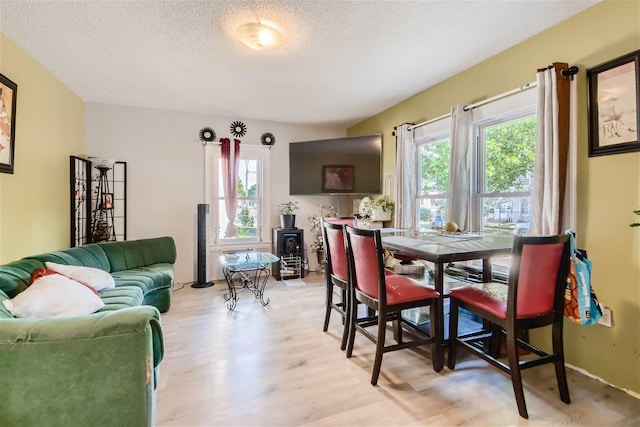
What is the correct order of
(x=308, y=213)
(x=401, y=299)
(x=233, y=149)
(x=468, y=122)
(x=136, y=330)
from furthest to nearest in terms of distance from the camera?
(x=308, y=213)
(x=233, y=149)
(x=468, y=122)
(x=401, y=299)
(x=136, y=330)

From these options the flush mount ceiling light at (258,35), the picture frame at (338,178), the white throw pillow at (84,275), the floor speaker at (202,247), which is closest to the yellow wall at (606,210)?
the flush mount ceiling light at (258,35)

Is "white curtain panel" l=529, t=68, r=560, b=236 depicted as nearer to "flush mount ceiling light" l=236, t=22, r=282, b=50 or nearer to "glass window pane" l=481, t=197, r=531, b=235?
"glass window pane" l=481, t=197, r=531, b=235

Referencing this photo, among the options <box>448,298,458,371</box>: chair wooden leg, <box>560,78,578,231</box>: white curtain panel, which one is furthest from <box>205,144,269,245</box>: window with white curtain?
<box>560,78,578,231</box>: white curtain panel

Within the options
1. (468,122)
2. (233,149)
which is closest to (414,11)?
(468,122)

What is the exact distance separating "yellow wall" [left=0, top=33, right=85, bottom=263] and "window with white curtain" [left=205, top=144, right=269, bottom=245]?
5.36 ft

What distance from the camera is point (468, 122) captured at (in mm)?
2855

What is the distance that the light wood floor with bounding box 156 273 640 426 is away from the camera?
63.4 inches

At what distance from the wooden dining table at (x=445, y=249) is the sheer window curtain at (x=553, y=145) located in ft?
1.10

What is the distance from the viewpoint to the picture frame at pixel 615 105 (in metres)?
1.78

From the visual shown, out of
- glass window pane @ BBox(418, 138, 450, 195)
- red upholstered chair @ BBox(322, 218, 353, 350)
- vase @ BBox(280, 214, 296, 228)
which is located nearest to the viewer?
red upholstered chair @ BBox(322, 218, 353, 350)

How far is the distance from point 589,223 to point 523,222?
→ 55 centimetres

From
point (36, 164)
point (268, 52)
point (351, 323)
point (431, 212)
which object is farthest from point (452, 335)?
point (36, 164)

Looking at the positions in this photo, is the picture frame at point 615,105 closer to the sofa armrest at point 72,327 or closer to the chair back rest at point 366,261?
the chair back rest at point 366,261

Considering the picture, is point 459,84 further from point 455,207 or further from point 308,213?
point 308,213
